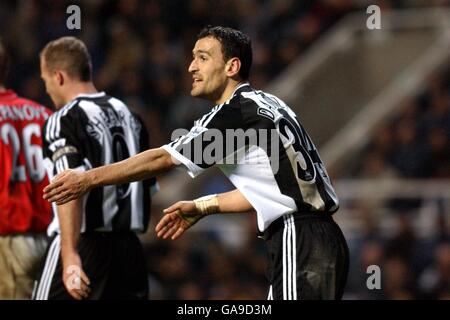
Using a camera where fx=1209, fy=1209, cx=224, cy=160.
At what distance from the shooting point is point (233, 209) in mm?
6594

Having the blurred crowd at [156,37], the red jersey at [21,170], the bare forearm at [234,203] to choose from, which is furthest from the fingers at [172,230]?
the blurred crowd at [156,37]

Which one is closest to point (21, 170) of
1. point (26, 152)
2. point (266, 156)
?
point (26, 152)

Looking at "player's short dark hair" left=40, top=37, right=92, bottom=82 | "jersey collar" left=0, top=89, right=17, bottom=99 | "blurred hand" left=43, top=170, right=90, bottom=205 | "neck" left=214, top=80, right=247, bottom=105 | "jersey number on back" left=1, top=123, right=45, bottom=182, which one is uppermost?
"player's short dark hair" left=40, top=37, right=92, bottom=82

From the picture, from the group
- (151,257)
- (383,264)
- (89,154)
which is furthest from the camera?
(151,257)

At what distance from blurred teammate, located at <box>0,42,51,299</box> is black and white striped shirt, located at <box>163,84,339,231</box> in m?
1.99

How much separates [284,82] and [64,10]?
2868 mm

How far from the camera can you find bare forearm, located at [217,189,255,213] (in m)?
6.58

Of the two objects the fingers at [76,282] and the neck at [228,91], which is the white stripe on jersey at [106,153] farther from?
the neck at [228,91]

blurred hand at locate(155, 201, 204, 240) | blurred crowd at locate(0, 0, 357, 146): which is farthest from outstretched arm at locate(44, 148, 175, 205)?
blurred crowd at locate(0, 0, 357, 146)

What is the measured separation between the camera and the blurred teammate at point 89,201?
285 inches

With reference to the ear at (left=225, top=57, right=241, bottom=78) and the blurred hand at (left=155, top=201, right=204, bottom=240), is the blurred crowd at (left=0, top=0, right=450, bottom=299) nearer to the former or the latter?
the blurred hand at (left=155, top=201, right=204, bottom=240)

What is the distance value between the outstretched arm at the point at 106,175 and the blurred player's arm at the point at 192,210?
384 mm
